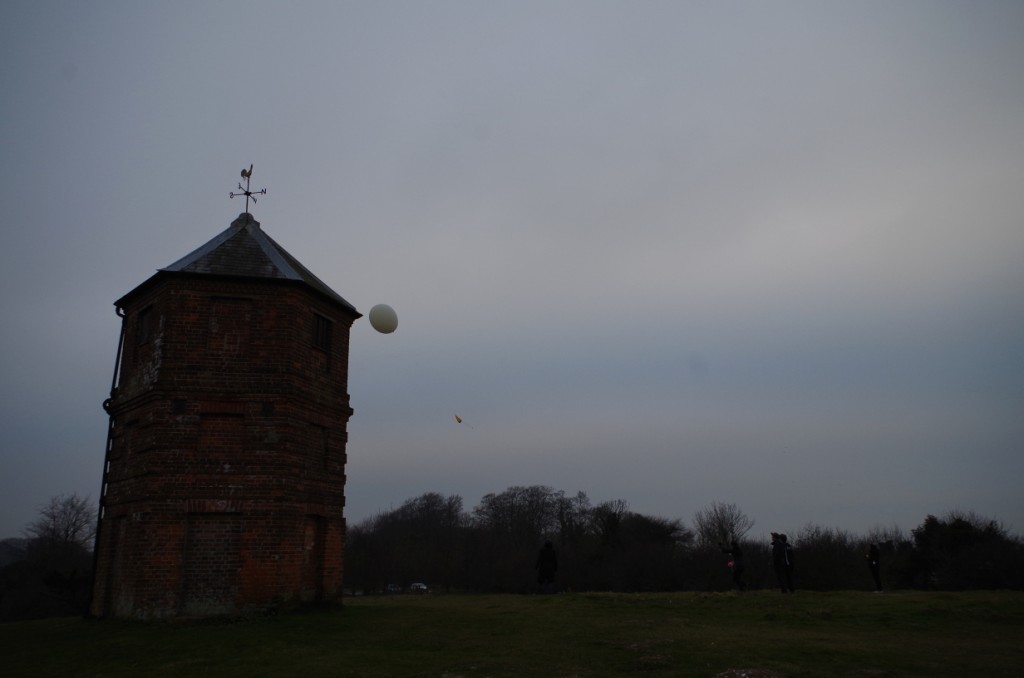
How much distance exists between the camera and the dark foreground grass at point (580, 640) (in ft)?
34.2

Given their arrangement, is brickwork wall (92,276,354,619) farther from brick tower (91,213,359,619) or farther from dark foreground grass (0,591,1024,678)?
dark foreground grass (0,591,1024,678)

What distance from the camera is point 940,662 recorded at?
398 inches

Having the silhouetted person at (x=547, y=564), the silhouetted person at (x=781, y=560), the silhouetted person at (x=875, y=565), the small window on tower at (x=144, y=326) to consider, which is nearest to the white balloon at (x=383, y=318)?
the small window on tower at (x=144, y=326)

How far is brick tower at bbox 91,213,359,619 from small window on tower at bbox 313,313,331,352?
0.05m

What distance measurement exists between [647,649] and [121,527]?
44.2 ft

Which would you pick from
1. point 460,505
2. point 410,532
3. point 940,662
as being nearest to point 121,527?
point 940,662

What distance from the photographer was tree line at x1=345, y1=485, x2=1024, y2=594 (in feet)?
93.3

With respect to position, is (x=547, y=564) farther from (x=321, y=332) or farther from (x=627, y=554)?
(x=627, y=554)

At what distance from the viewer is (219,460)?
16.7 meters

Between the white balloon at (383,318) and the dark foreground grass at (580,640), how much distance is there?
22.7 feet

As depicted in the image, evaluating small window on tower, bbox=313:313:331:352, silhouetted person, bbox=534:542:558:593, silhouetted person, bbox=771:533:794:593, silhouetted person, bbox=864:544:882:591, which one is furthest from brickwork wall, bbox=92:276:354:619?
silhouetted person, bbox=864:544:882:591

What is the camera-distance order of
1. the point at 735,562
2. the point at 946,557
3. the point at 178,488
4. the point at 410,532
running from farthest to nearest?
the point at 410,532
the point at 946,557
the point at 735,562
the point at 178,488

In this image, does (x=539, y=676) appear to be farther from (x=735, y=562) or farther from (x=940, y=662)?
(x=735, y=562)

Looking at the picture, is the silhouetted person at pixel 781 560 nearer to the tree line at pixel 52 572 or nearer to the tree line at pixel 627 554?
the tree line at pixel 627 554
